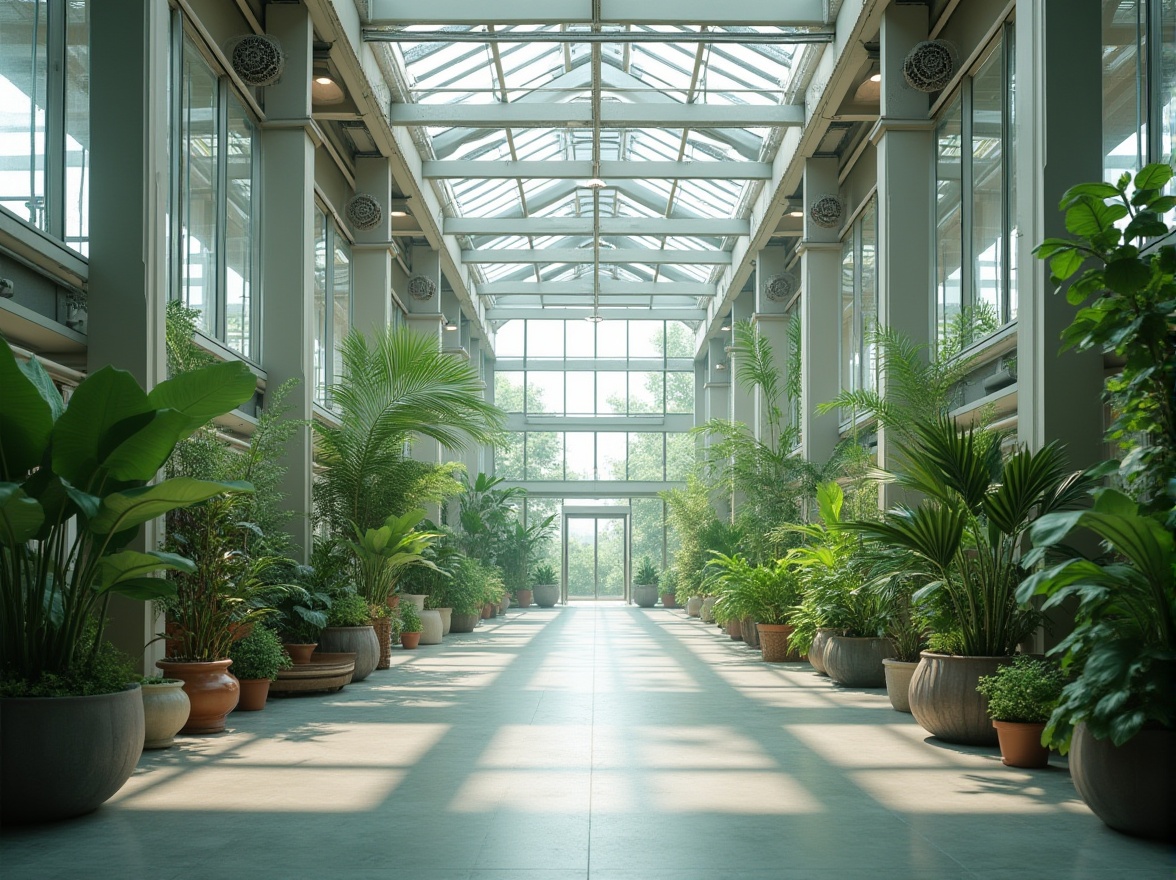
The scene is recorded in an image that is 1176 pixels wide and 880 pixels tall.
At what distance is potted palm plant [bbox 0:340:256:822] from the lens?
4.50m

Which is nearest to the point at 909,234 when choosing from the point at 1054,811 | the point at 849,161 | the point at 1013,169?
the point at 1013,169

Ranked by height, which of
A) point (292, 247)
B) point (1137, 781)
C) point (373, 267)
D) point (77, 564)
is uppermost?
point (373, 267)

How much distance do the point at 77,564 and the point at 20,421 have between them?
652mm

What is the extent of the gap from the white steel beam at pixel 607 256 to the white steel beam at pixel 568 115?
6.81 m

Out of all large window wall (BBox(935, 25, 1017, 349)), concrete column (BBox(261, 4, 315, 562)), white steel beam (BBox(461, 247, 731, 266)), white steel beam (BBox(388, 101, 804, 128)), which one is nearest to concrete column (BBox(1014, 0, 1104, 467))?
large window wall (BBox(935, 25, 1017, 349))

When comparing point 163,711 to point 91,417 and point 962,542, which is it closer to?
point 91,417

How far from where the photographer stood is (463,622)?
17.8 metres

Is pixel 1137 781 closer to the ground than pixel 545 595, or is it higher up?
higher up

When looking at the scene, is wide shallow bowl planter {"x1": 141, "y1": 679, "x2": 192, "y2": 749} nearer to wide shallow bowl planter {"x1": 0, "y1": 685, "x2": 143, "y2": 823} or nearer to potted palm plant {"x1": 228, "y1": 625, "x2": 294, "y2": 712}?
potted palm plant {"x1": 228, "y1": 625, "x2": 294, "y2": 712}

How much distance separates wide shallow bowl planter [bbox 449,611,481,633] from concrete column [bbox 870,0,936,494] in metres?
9.00

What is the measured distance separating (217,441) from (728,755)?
375 cm

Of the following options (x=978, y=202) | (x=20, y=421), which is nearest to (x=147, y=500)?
(x=20, y=421)

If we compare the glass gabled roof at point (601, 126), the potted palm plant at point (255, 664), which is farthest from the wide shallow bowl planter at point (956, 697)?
the glass gabled roof at point (601, 126)

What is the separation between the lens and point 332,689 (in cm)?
920
